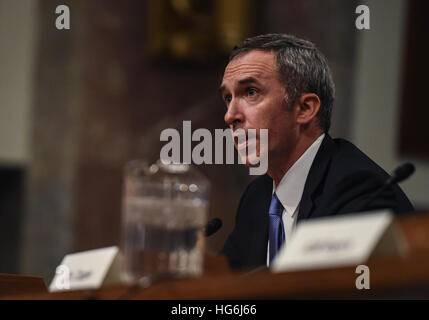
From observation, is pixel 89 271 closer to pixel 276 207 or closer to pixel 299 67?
pixel 276 207

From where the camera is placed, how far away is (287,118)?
2547 millimetres

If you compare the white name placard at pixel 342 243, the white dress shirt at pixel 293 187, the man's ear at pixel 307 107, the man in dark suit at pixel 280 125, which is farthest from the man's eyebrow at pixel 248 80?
the white name placard at pixel 342 243

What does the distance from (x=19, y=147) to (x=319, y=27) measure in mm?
2402

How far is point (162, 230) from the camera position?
61.4 inches

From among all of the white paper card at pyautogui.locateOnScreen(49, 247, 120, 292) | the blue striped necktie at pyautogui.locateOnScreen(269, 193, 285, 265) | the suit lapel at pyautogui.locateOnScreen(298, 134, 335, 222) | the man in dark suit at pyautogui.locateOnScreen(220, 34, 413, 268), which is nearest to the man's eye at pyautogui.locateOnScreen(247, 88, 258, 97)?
the man in dark suit at pyautogui.locateOnScreen(220, 34, 413, 268)

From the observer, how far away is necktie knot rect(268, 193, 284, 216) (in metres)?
2.37

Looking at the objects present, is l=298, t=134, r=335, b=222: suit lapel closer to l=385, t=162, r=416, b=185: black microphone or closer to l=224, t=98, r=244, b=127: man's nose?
l=224, t=98, r=244, b=127: man's nose

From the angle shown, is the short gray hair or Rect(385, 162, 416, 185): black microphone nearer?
Rect(385, 162, 416, 185): black microphone

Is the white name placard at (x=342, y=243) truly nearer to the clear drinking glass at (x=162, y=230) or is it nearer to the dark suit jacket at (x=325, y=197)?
the clear drinking glass at (x=162, y=230)

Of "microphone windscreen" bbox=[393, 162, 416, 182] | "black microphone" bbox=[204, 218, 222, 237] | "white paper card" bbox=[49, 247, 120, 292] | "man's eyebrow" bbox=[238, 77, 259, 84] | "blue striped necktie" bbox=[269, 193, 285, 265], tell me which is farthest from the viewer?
"man's eyebrow" bbox=[238, 77, 259, 84]

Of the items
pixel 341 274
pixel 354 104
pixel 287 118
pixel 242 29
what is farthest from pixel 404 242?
pixel 242 29

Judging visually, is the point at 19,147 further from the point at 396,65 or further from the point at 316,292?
the point at 316,292

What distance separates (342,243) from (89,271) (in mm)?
683

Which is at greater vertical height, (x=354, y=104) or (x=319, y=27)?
(x=319, y=27)
